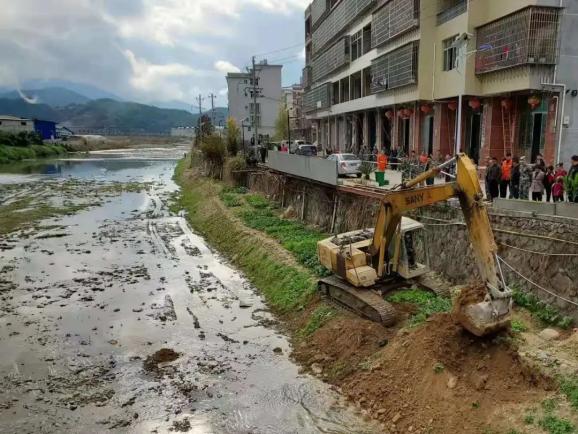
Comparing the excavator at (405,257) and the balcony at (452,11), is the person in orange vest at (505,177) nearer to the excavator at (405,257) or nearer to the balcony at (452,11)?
the excavator at (405,257)

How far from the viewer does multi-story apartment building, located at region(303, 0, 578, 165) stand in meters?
20.2

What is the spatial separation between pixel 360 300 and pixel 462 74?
52.1 ft

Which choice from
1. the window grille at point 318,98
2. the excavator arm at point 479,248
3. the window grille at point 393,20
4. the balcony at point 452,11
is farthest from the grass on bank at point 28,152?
the excavator arm at point 479,248

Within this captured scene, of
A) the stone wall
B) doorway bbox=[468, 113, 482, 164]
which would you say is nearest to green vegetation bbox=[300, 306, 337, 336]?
the stone wall

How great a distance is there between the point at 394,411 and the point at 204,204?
1041 inches

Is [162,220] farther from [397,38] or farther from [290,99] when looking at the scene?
[290,99]

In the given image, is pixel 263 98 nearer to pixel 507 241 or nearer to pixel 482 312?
pixel 507 241

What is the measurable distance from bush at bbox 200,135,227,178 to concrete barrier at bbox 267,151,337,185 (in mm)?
13493

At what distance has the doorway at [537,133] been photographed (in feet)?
72.2

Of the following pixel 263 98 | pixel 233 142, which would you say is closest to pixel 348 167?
pixel 233 142

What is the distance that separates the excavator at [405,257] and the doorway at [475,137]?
551 inches

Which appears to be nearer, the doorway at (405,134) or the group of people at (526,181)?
the group of people at (526,181)

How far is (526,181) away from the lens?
645 inches

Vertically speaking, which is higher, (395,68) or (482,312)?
(395,68)
